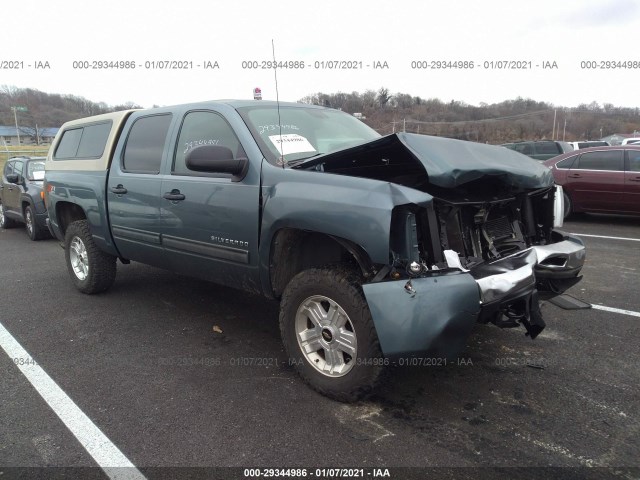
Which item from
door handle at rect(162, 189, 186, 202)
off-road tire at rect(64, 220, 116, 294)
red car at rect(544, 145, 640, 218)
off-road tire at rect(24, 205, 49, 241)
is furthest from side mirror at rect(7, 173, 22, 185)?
red car at rect(544, 145, 640, 218)

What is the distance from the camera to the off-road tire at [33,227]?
898 cm

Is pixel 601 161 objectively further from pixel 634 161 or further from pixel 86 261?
pixel 86 261

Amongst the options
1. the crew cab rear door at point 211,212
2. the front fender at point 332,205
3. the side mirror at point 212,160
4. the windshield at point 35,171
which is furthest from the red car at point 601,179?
the windshield at point 35,171

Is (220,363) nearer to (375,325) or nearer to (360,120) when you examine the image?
(375,325)

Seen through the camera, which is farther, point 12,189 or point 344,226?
point 12,189

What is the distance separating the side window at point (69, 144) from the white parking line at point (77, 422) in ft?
8.31

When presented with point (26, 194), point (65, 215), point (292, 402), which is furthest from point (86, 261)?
point (26, 194)

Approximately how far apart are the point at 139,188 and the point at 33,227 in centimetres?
606

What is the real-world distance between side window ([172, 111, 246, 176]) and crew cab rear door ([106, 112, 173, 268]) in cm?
21

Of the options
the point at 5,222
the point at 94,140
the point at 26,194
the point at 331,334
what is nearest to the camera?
the point at 331,334

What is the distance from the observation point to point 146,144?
4.46 m

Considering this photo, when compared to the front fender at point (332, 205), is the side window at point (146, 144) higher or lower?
higher

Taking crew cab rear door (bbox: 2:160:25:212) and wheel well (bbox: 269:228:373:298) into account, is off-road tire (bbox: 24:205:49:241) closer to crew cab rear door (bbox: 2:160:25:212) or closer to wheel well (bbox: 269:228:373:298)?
crew cab rear door (bbox: 2:160:25:212)

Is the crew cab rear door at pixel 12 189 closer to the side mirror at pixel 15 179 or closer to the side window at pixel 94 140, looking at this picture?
the side mirror at pixel 15 179
